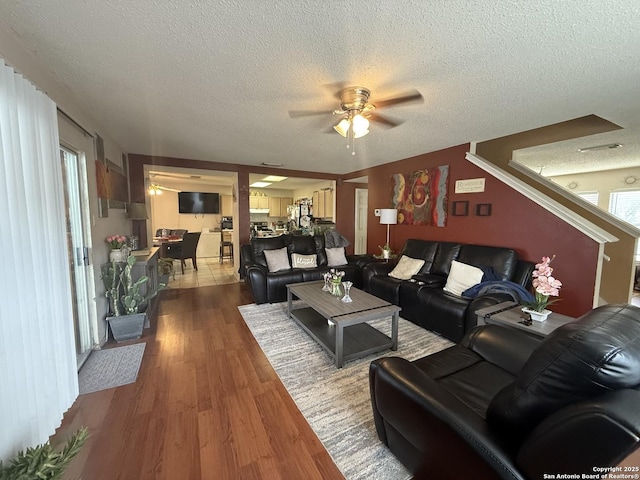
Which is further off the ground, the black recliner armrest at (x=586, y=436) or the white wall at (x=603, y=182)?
the white wall at (x=603, y=182)

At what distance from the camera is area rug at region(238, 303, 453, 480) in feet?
4.66

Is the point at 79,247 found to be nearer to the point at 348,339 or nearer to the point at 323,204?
the point at 348,339

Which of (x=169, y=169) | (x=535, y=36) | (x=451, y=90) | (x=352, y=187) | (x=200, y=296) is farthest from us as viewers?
(x=352, y=187)

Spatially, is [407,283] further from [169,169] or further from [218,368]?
[169,169]

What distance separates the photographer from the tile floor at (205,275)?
16.7 feet

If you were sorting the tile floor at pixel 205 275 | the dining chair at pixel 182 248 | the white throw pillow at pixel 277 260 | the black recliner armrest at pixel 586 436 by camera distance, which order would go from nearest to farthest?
1. the black recliner armrest at pixel 586 436
2. the white throw pillow at pixel 277 260
3. the tile floor at pixel 205 275
4. the dining chair at pixel 182 248

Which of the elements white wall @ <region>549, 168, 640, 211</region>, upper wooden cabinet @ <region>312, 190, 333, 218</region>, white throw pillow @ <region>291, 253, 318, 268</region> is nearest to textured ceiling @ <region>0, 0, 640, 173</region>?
white throw pillow @ <region>291, 253, 318, 268</region>

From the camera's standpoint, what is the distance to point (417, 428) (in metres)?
1.14

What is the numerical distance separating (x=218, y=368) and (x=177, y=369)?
340mm

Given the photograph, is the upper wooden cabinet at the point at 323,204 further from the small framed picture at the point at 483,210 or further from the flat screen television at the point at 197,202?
the small framed picture at the point at 483,210

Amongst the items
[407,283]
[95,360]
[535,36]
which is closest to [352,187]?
[407,283]

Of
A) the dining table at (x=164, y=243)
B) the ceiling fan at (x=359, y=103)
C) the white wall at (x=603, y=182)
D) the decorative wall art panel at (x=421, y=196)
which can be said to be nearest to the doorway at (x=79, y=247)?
the ceiling fan at (x=359, y=103)

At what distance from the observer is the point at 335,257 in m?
4.51

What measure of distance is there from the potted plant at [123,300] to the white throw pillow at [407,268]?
3107 millimetres
